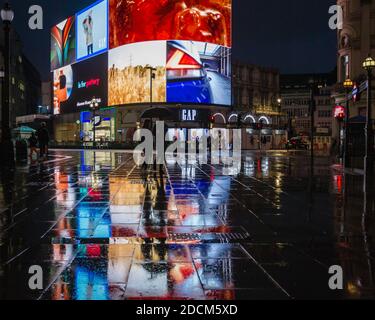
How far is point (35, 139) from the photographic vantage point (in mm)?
29344

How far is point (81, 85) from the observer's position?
80188mm

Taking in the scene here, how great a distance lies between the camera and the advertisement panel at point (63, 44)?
85.2 m

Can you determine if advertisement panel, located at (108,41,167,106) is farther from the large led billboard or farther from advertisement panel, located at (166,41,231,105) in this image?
advertisement panel, located at (166,41,231,105)

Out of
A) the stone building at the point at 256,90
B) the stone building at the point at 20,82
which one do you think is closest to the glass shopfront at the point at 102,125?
the stone building at the point at 256,90

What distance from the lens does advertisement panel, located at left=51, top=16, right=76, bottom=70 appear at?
8525 centimetres

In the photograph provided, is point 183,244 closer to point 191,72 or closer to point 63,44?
point 191,72

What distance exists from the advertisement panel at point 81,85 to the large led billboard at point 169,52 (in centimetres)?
215

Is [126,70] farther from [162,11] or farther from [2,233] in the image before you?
[2,233]

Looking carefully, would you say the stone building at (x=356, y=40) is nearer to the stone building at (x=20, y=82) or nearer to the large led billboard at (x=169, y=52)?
the large led billboard at (x=169, y=52)

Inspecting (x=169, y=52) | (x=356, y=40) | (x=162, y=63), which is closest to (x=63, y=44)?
(x=162, y=63)

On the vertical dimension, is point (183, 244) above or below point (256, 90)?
below

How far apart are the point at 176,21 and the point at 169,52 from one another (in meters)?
4.10

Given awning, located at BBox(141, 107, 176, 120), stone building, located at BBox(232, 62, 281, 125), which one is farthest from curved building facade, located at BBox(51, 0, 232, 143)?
awning, located at BBox(141, 107, 176, 120)
